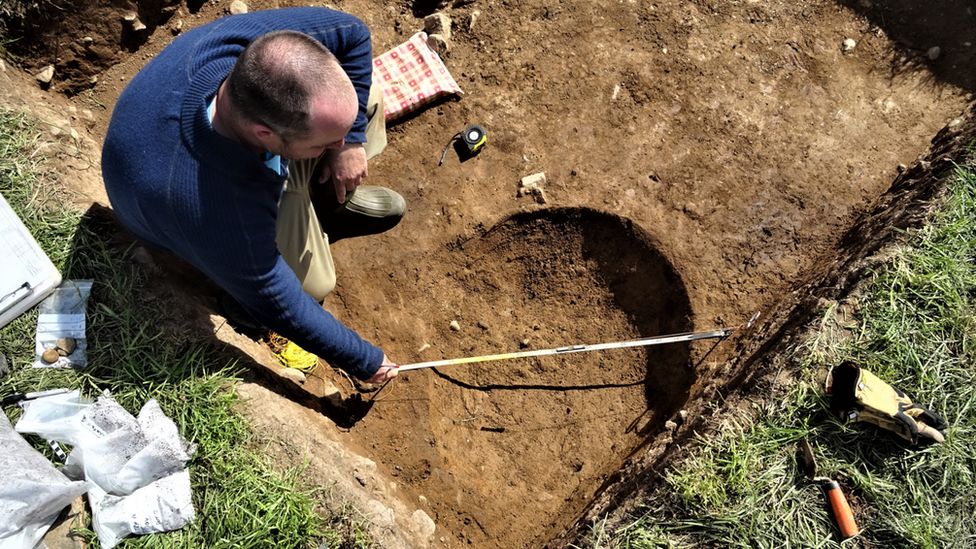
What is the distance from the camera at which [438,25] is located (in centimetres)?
395

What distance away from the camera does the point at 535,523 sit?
10.5ft

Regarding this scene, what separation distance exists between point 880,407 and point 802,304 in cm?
75

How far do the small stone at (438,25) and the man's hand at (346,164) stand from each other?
164cm

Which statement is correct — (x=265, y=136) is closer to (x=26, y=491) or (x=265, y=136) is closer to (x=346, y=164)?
(x=346, y=164)

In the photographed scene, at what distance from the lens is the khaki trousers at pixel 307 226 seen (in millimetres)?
2877

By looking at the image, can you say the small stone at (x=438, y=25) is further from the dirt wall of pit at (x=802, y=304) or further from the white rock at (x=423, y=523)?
the white rock at (x=423, y=523)

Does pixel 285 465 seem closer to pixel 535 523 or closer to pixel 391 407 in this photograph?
pixel 391 407

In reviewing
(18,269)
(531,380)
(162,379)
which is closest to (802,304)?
(531,380)

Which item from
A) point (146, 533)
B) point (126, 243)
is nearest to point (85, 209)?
point (126, 243)

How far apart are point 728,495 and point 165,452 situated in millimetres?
2701

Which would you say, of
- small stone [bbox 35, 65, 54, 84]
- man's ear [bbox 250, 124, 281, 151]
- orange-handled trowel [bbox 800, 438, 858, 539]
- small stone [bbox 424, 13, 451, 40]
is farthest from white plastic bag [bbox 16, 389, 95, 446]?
orange-handled trowel [bbox 800, 438, 858, 539]

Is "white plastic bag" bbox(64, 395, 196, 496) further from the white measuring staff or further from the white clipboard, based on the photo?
the white measuring staff

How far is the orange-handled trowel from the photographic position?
2.41 metres

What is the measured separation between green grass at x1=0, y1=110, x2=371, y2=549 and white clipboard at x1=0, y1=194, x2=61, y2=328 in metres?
0.09
